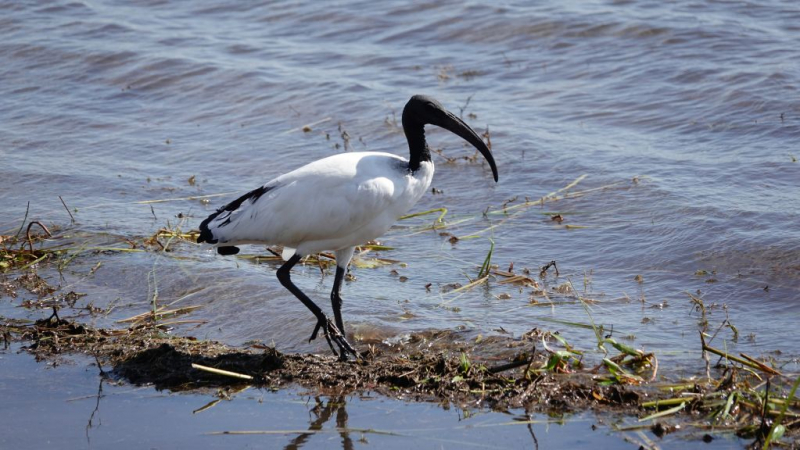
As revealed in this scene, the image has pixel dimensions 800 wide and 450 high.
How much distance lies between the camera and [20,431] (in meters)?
5.60

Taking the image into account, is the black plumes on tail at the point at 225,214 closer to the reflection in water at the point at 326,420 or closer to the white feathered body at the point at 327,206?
the white feathered body at the point at 327,206

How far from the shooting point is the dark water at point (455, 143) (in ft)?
25.1

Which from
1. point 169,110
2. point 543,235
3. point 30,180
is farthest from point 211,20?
point 543,235

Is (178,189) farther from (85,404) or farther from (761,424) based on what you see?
(761,424)

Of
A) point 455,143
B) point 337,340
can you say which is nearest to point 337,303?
point 337,340

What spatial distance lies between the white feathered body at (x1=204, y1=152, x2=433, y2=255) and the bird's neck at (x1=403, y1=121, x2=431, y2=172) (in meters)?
0.04

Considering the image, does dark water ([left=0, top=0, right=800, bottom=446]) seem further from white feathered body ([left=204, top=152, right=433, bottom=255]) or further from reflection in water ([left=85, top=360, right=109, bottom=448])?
reflection in water ([left=85, top=360, right=109, bottom=448])

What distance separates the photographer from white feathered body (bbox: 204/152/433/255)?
22.1ft

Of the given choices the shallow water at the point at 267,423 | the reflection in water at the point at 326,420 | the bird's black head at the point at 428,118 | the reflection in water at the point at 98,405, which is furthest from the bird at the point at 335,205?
the reflection in water at the point at 98,405

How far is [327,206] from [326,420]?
1547 mm

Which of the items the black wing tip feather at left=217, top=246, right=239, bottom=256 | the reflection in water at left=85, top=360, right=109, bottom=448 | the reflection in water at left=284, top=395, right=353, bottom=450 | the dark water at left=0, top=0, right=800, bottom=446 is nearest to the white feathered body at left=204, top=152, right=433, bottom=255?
the black wing tip feather at left=217, top=246, right=239, bottom=256

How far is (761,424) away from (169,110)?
386 inches

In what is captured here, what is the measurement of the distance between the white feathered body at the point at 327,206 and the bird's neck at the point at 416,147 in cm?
4

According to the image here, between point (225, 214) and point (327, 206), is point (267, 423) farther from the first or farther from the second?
point (225, 214)
